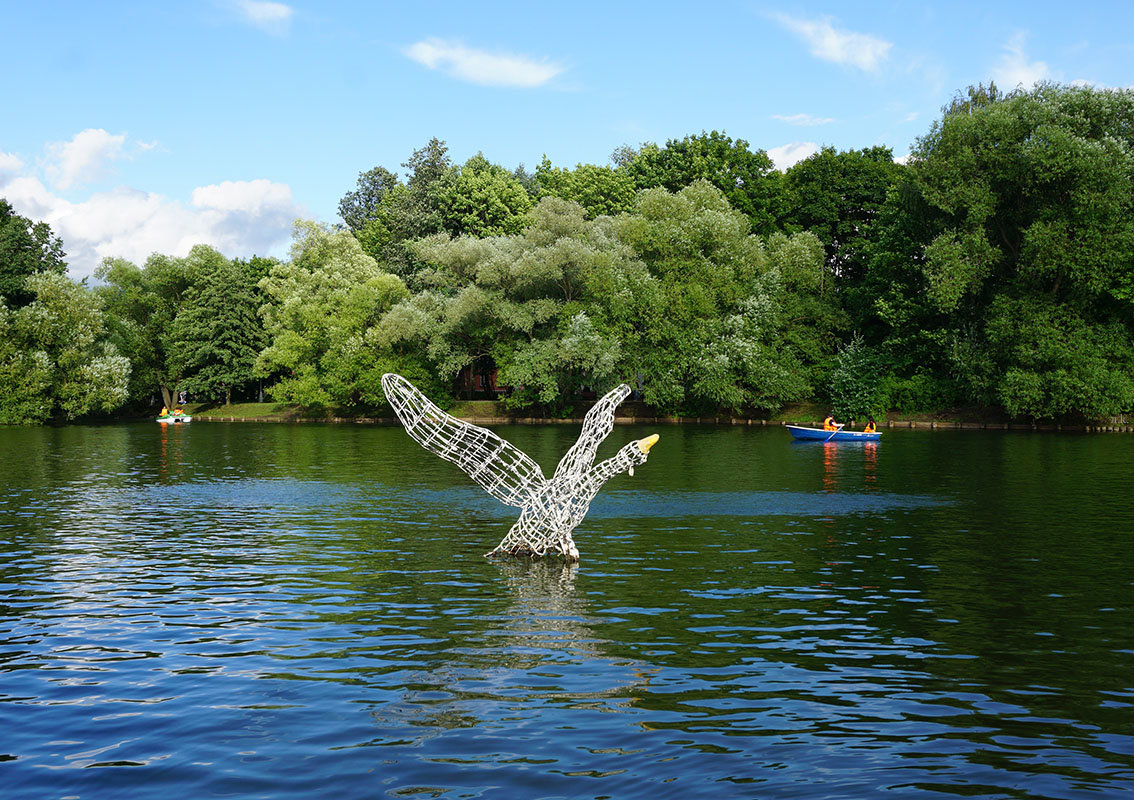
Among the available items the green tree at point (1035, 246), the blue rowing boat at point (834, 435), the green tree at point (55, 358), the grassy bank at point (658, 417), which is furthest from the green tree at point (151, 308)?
the green tree at point (1035, 246)

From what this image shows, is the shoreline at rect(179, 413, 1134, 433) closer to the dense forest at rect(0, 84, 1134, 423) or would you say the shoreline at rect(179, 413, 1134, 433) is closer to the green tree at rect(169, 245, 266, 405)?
the dense forest at rect(0, 84, 1134, 423)

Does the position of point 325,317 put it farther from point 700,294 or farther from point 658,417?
point 700,294

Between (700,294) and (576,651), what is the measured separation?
74802mm

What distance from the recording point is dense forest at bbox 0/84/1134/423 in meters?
73.8

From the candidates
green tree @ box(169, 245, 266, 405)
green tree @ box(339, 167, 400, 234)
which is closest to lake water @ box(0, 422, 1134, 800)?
green tree @ box(169, 245, 266, 405)

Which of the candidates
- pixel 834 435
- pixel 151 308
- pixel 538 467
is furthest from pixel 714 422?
pixel 151 308

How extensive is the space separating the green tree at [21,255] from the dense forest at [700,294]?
0.25 meters

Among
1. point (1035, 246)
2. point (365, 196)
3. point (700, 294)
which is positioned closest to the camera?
point (1035, 246)

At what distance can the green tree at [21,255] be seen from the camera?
320 ft

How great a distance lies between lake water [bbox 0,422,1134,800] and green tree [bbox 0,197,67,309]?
77706mm

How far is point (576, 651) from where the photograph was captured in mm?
14570

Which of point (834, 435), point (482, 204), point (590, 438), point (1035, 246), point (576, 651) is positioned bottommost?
point (576, 651)

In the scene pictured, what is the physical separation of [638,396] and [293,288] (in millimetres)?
44812

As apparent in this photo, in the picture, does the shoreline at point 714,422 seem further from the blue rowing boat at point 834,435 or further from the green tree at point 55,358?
the blue rowing boat at point 834,435
